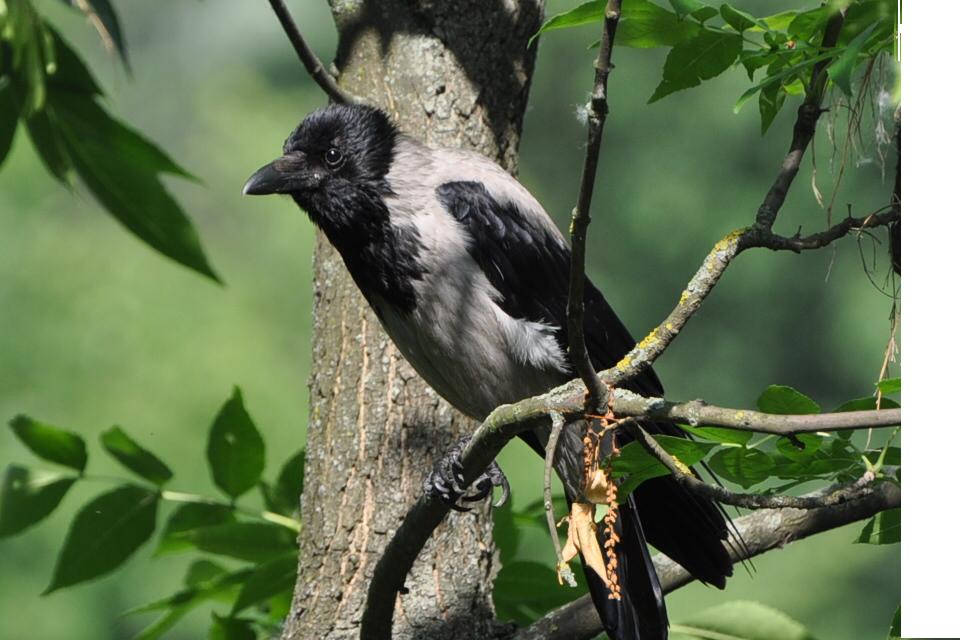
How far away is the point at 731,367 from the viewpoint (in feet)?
25.4

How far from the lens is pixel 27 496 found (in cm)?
229

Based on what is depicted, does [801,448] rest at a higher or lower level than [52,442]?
lower

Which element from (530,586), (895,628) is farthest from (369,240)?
(895,628)

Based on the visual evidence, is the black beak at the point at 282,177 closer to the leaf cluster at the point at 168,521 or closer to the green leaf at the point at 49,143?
the leaf cluster at the point at 168,521

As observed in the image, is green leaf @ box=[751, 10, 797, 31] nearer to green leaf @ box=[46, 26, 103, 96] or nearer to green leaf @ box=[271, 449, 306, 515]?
green leaf @ box=[46, 26, 103, 96]

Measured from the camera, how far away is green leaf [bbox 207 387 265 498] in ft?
7.83

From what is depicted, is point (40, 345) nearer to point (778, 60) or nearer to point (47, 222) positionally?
point (47, 222)

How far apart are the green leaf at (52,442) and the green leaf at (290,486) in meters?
0.41

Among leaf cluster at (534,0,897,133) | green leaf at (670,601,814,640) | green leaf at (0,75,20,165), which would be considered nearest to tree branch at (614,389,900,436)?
leaf cluster at (534,0,897,133)

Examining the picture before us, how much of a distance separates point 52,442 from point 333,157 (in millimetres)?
770

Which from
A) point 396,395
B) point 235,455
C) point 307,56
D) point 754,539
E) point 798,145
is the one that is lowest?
point 754,539

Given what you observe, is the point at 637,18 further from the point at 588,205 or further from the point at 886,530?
the point at 886,530

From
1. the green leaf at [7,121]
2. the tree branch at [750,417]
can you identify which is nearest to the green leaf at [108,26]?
the green leaf at [7,121]

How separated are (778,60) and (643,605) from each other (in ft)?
3.54
